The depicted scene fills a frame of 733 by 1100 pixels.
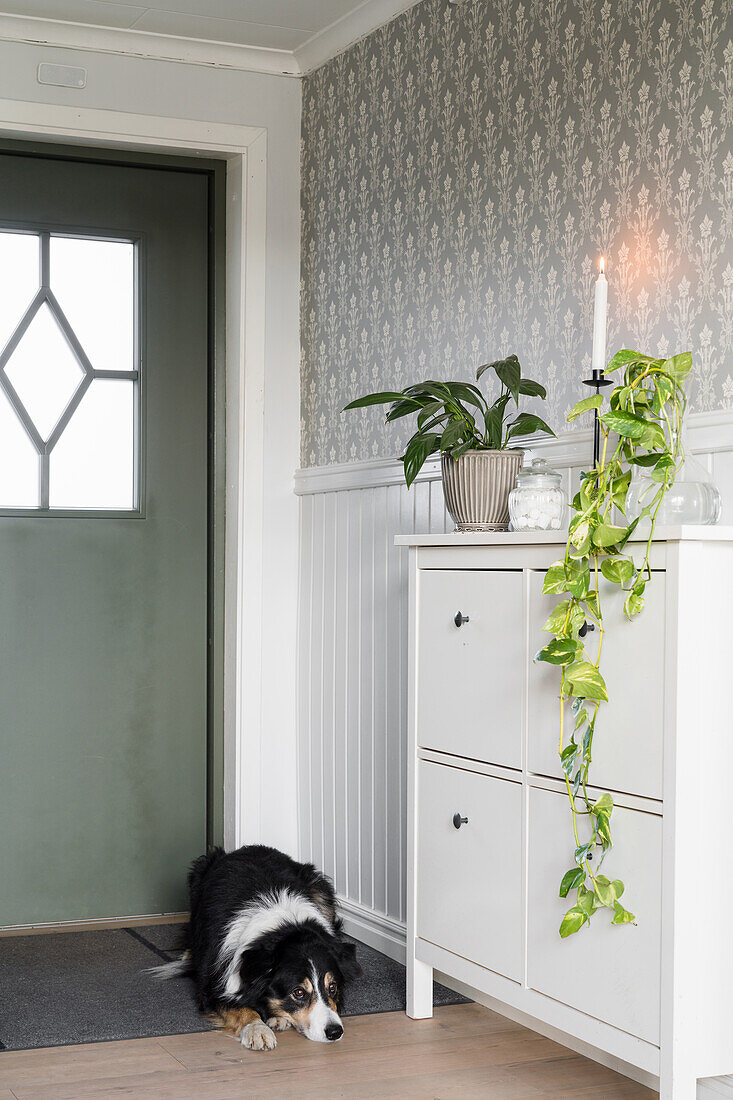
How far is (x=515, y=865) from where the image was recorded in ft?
7.14

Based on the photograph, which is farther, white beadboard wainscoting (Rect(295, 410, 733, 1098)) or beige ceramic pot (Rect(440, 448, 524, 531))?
white beadboard wainscoting (Rect(295, 410, 733, 1098))

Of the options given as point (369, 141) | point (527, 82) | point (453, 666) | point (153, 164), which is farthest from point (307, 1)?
→ point (453, 666)

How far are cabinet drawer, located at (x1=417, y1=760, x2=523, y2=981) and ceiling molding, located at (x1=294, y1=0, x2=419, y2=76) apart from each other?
6.32 ft

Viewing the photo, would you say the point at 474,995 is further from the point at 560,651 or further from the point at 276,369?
the point at 276,369

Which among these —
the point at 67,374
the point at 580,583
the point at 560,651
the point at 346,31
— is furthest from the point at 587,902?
the point at 346,31

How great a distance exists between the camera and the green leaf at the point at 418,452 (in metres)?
2.44

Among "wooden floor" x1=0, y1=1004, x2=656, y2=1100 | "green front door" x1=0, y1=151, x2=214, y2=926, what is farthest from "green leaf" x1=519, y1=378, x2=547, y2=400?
Result: "green front door" x1=0, y1=151, x2=214, y2=926

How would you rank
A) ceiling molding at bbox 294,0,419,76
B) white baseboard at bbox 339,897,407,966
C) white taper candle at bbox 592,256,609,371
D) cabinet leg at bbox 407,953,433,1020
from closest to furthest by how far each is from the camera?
white taper candle at bbox 592,256,609,371, cabinet leg at bbox 407,953,433,1020, white baseboard at bbox 339,897,407,966, ceiling molding at bbox 294,0,419,76

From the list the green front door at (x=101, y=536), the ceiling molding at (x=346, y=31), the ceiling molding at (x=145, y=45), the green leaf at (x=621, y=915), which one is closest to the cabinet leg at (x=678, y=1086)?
the green leaf at (x=621, y=915)

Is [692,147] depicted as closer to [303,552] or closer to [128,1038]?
[303,552]

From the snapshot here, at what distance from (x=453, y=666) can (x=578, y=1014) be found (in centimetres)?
67

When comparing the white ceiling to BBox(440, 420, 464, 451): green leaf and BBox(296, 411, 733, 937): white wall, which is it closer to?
BBox(296, 411, 733, 937): white wall

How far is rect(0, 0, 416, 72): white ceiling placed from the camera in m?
3.22

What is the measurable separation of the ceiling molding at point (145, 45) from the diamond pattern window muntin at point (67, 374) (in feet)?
1.65
